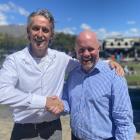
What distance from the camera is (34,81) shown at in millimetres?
3893

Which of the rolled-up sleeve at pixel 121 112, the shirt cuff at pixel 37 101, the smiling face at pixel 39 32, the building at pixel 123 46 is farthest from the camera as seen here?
the building at pixel 123 46

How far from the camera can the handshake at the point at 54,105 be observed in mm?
3783

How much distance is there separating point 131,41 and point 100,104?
349 ft

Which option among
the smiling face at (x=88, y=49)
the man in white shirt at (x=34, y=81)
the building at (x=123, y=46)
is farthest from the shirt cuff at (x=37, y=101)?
the building at (x=123, y=46)

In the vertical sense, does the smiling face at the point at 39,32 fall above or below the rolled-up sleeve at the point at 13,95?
above

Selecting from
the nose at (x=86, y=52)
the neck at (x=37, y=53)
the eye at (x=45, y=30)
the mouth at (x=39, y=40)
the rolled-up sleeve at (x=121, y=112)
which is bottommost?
the rolled-up sleeve at (x=121, y=112)

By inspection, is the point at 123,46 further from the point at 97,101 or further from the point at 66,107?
the point at 97,101

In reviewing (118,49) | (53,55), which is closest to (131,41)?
(118,49)

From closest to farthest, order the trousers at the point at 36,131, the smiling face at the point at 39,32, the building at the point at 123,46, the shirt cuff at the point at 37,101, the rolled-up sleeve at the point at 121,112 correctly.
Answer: the rolled-up sleeve at the point at 121,112, the shirt cuff at the point at 37,101, the smiling face at the point at 39,32, the trousers at the point at 36,131, the building at the point at 123,46

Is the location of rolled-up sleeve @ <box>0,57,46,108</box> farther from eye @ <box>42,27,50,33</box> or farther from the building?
the building

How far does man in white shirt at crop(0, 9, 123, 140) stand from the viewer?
3787mm

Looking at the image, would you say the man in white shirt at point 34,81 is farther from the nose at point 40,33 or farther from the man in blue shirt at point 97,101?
the man in blue shirt at point 97,101

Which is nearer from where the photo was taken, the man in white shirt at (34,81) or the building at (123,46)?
the man in white shirt at (34,81)

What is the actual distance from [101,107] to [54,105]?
384mm
